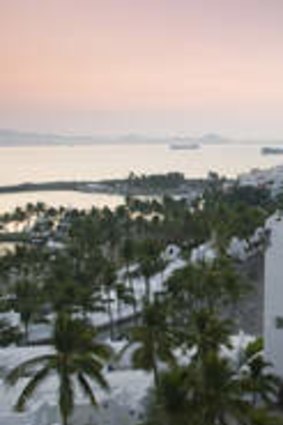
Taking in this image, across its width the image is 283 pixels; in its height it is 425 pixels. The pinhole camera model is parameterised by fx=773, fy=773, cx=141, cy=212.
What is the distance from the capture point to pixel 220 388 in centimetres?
1936

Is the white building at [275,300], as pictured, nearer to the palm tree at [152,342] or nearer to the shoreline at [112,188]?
the palm tree at [152,342]

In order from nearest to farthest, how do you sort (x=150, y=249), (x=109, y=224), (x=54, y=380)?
1. (x=54, y=380)
2. (x=150, y=249)
3. (x=109, y=224)

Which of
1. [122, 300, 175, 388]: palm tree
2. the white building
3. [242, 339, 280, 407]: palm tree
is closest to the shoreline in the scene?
the white building

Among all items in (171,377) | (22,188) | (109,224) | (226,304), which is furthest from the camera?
(22,188)

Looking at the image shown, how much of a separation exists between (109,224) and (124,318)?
2540 centimetres

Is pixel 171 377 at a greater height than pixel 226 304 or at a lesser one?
greater

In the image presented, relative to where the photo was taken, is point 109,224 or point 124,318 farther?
point 109,224

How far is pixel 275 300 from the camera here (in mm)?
30547

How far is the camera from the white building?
3023 cm

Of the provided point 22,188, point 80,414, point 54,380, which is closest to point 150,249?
point 54,380

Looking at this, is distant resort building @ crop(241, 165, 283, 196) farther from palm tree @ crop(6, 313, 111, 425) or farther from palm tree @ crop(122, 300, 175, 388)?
palm tree @ crop(6, 313, 111, 425)

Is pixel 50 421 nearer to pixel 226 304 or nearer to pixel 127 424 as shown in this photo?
pixel 127 424

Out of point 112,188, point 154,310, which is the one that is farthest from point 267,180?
point 154,310

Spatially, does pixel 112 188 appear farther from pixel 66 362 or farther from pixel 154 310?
pixel 66 362
